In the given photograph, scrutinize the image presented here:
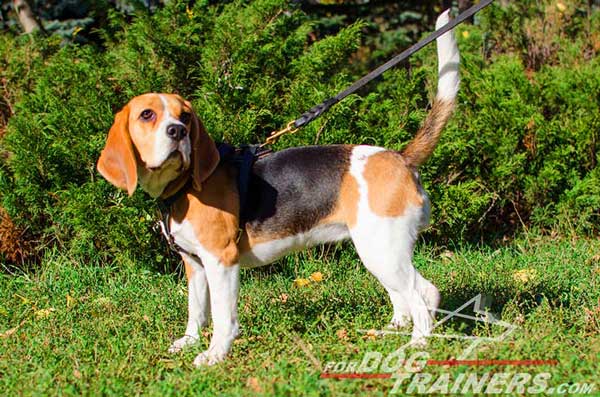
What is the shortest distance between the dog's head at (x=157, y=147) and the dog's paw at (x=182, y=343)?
96cm

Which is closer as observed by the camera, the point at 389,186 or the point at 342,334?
the point at 389,186

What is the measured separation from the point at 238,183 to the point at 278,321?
107cm

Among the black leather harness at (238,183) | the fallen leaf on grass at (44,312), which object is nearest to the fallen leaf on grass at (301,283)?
the black leather harness at (238,183)

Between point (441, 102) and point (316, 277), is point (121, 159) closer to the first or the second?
point (441, 102)

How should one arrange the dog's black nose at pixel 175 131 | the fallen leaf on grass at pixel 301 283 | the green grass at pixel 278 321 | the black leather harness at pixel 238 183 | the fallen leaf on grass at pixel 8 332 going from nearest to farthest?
the green grass at pixel 278 321 < the dog's black nose at pixel 175 131 < the black leather harness at pixel 238 183 < the fallen leaf on grass at pixel 8 332 < the fallen leaf on grass at pixel 301 283

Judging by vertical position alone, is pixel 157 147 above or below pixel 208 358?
above

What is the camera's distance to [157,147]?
422 centimetres

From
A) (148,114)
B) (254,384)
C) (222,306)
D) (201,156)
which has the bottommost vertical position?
(254,384)

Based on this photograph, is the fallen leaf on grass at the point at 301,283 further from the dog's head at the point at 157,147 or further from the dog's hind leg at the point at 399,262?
the dog's head at the point at 157,147

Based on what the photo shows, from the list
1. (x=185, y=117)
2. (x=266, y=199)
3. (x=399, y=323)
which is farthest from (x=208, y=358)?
(x=185, y=117)

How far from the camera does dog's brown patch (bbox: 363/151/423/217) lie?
4445 mm

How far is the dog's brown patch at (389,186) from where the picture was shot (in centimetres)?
445

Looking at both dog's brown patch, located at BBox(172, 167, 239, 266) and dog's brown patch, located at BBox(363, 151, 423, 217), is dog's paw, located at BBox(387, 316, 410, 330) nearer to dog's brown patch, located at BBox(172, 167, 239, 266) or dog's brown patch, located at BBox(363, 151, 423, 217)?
dog's brown patch, located at BBox(363, 151, 423, 217)

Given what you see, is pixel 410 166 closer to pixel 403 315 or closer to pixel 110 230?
pixel 403 315
